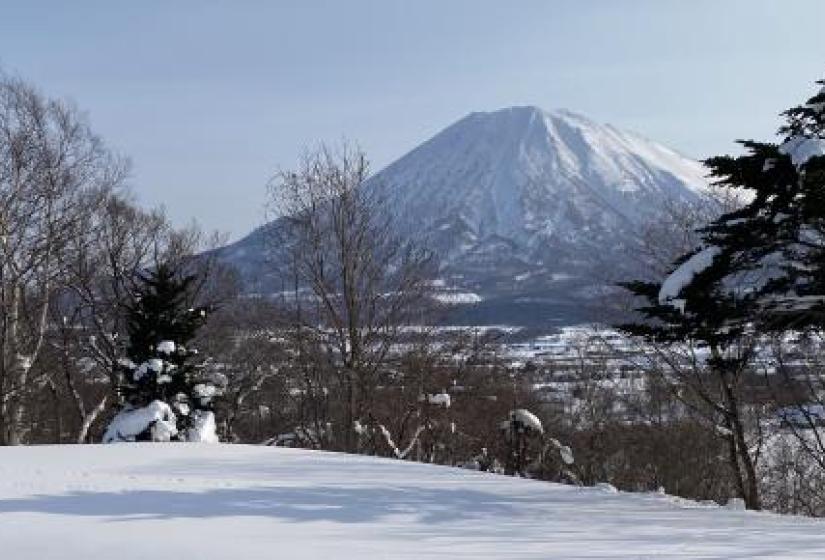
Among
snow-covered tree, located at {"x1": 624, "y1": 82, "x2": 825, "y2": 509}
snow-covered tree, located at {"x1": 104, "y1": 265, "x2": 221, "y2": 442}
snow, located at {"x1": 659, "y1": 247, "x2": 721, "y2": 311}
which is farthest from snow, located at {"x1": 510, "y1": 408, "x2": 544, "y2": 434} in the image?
snow, located at {"x1": 659, "y1": 247, "x2": 721, "y2": 311}

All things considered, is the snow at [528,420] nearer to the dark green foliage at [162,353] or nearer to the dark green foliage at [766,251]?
the dark green foliage at [162,353]

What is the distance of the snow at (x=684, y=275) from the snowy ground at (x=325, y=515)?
6.98 ft

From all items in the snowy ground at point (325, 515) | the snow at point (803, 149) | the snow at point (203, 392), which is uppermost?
the snow at point (803, 149)

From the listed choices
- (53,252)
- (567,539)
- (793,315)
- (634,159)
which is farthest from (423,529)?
(634,159)

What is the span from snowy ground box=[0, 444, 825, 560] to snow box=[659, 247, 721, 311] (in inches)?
83.7

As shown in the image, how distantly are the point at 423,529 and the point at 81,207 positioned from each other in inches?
675

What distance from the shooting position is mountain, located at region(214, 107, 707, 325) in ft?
429

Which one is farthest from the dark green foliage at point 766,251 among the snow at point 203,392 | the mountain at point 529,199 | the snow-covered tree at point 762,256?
the mountain at point 529,199

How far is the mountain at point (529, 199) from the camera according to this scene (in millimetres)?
130875

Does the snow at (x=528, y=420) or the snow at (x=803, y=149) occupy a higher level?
the snow at (x=803, y=149)

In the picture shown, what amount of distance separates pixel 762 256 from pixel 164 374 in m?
10.9

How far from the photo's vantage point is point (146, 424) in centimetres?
1533

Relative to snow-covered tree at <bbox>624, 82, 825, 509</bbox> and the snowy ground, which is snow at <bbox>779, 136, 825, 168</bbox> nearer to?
snow-covered tree at <bbox>624, 82, 825, 509</bbox>

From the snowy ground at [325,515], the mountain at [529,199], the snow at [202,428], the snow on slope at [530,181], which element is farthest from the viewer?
the snow on slope at [530,181]
